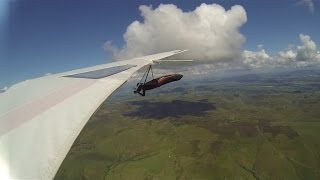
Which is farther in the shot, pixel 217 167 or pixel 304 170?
pixel 217 167

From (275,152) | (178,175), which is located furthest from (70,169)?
(275,152)

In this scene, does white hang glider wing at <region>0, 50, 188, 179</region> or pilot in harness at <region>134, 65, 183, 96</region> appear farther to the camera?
pilot in harness at <region>134, 65, 183, 96</region>

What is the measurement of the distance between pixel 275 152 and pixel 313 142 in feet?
104

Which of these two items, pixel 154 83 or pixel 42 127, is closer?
pixel 42 127

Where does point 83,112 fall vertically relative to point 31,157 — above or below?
above

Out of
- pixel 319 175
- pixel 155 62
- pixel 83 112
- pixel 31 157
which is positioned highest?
pixel 155 62

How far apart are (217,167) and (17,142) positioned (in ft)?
564

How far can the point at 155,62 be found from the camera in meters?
20.2

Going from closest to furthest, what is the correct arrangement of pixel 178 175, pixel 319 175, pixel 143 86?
1. pixel 143 86
2. pixel 319 175
3. pixel 178 175

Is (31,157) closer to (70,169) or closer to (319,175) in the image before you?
(319,175)

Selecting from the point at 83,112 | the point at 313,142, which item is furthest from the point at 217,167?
the point at 83,112

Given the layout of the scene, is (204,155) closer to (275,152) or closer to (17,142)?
(275,152)

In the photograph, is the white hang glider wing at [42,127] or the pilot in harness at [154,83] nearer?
the white hang glider wing at [42,127]

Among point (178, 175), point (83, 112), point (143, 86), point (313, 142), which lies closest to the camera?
point (83, 112)
